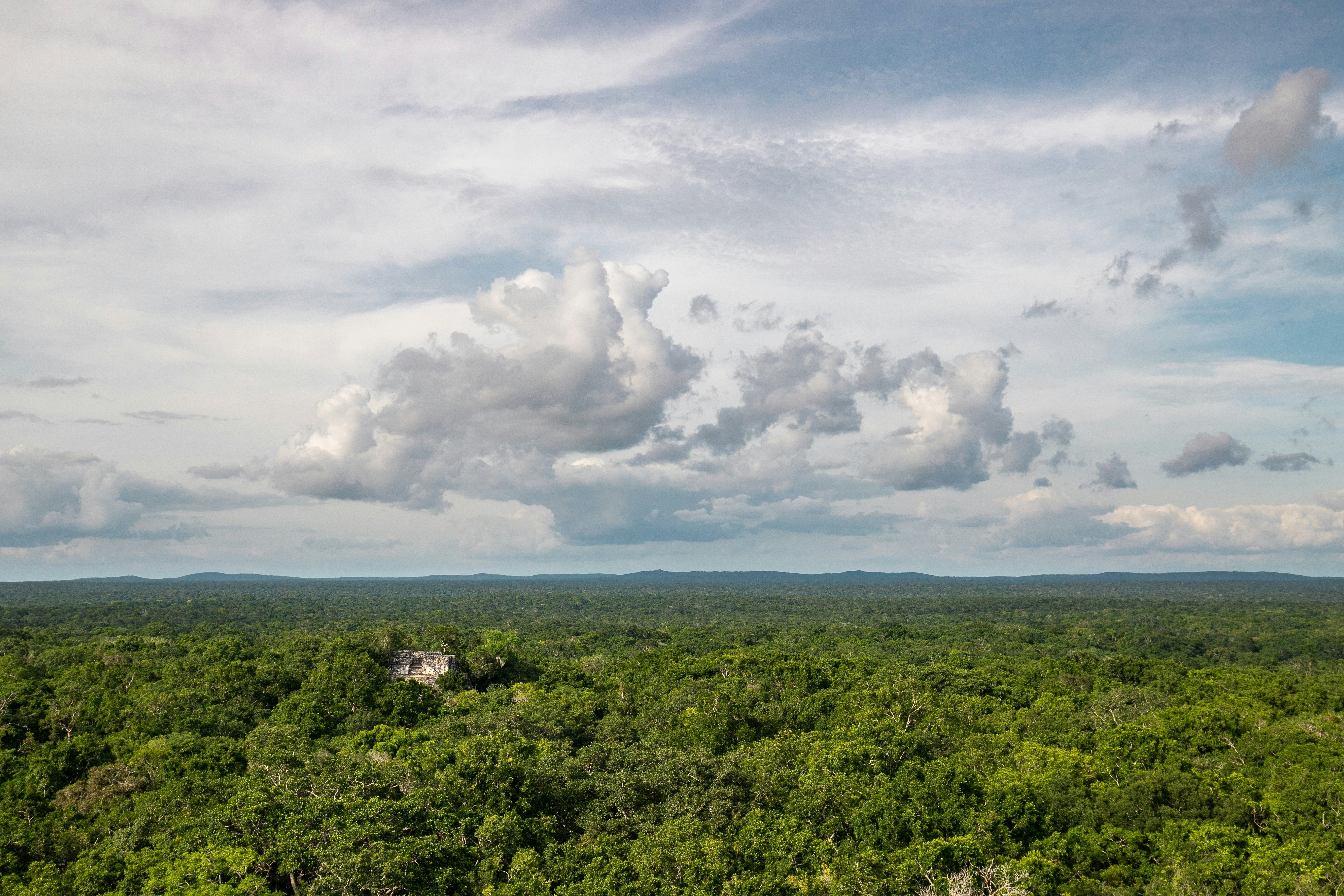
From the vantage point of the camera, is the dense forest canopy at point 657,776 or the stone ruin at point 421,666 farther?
the stone ruin at point 421,666

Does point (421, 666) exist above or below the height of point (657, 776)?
below

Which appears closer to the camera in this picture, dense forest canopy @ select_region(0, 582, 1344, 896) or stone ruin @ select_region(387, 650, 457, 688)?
dense forest canopy @ select_region(0, 582, 1344, 896)

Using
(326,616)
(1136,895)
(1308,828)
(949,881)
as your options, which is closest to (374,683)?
(949,881)

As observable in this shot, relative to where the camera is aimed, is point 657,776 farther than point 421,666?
No

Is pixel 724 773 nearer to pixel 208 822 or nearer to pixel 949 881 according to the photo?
pixel 949 881
